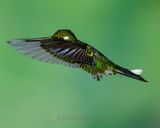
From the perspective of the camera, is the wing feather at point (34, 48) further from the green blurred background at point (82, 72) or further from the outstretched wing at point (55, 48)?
the green blurred background at point (82, 72)

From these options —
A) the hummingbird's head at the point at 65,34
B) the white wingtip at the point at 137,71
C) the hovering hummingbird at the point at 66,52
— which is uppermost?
the hummingbird's head at the point at 65,34

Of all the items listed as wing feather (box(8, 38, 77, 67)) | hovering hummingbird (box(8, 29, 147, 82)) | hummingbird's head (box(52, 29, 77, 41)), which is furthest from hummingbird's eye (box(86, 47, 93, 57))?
hummingbird's head (box(52, 29, 77, 41))

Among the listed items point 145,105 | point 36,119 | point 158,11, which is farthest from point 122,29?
point 36,119

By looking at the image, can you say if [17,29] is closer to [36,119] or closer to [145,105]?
[36,119]

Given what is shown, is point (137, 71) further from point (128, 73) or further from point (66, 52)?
point (66, 52)

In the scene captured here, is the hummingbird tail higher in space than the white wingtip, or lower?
lower

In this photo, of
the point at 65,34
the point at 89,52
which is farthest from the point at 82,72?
the point at 89,52

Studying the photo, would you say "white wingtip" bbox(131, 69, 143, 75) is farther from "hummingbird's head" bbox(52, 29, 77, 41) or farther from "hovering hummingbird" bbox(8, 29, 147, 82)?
"hummingbird's head" bbox(52, 29, 77, 41)

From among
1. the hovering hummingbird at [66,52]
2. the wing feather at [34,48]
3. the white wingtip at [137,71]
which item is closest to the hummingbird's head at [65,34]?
the hovering hummingbird at [66,52]
